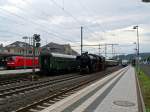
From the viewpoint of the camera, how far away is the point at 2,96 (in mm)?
16516

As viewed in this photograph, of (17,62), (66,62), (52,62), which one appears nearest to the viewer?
(52,62)

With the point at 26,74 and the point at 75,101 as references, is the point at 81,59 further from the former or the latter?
the point at 75,101

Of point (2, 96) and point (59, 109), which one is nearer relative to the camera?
point (59, 109)

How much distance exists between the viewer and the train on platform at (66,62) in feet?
131

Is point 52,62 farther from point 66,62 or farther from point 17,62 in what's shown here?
point 17,62

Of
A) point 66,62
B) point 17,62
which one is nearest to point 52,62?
point 66,62

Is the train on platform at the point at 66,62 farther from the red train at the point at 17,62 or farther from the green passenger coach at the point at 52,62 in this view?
the red train at the point at 17,62

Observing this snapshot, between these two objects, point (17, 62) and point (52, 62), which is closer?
point (52, 62)

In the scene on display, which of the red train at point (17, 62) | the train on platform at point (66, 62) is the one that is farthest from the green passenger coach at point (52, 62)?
the red train at point (17, 62)

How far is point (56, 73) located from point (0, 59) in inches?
991

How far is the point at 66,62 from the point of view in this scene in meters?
45.6

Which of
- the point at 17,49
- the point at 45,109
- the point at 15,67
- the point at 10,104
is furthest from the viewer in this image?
the point at 17,49

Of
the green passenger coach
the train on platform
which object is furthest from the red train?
the green passenger coach

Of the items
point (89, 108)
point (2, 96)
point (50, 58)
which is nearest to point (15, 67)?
point (50, 58)
